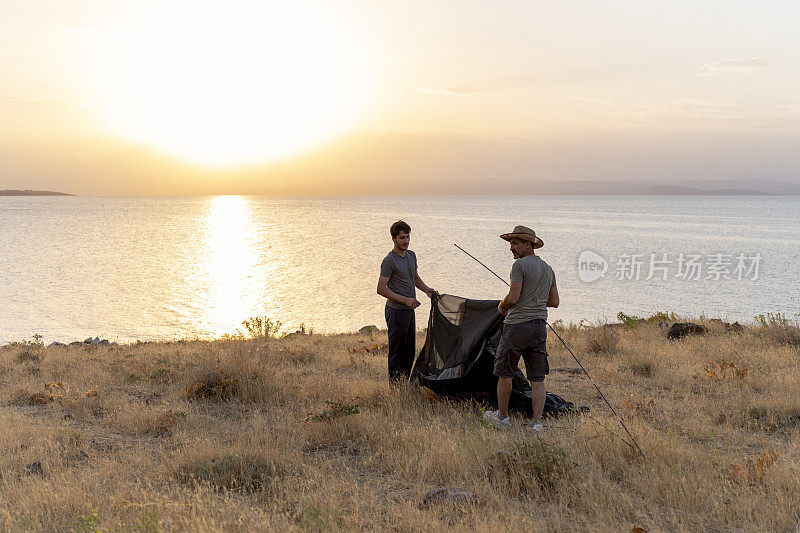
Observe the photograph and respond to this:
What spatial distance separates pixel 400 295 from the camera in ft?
25.7

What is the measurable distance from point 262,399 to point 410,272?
299 centimetres

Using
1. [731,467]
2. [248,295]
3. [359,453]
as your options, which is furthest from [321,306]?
[731,467]

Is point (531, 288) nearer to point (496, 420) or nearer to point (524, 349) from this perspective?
point (524, 349)

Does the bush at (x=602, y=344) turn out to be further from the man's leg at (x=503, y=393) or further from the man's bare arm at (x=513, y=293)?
the man's bare arm at (x=513, y=293)

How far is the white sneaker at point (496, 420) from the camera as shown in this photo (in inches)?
264

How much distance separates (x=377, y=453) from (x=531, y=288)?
2.49 metres

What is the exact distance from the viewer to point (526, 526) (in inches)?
167

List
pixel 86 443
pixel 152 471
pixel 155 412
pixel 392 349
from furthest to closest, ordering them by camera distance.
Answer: pixel 392 349
pixel 155 412
pixel 86 443
pixel 152 471

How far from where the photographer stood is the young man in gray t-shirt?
305 inches

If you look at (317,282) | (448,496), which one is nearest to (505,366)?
(448,496)

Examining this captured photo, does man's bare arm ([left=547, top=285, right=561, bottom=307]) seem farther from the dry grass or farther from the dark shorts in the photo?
the dry grass

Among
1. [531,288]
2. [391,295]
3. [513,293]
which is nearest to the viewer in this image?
[513,293]

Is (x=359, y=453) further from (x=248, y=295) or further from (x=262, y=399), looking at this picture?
(x=248, y=295)

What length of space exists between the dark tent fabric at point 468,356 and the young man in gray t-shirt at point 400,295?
381 millimetres
